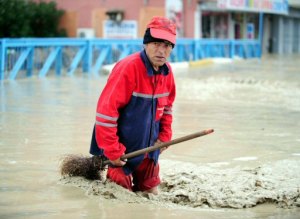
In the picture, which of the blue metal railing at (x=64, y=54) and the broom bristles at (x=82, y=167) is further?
the blue metal railing at (x=64, y=54)

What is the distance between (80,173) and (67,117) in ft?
14.2

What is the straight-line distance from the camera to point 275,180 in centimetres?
531

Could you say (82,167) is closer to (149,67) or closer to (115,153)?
(115,153)

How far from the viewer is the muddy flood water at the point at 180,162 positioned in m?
4.52

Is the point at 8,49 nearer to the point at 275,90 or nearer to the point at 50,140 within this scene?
the point at 275,90

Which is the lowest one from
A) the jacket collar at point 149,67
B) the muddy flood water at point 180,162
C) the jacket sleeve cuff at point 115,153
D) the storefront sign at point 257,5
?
the muddy flood water at point 180,162

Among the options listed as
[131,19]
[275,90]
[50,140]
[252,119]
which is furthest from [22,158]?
[131,19]

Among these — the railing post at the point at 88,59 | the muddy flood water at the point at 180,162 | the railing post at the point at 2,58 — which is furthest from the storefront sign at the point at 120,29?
the muddy flood water at the point at 180,162

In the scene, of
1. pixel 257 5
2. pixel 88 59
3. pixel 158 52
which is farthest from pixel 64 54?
pixel 257 5

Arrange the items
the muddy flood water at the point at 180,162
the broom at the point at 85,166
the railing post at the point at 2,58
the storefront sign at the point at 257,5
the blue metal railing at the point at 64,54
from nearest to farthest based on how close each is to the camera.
Answer: the muddy flood water at the point at 180,162 → the broom at the point at 85,166 → the railing post at the point at 2,58 → the blue metal railing at the point at 64,54 → the storefront sign at the point at 257,5

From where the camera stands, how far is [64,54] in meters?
19.0

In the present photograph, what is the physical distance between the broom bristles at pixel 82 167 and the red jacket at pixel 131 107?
31 cm

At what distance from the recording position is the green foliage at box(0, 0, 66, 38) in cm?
2217

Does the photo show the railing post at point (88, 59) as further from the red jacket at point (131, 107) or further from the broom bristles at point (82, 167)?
the red jacket at point (131, 107)
